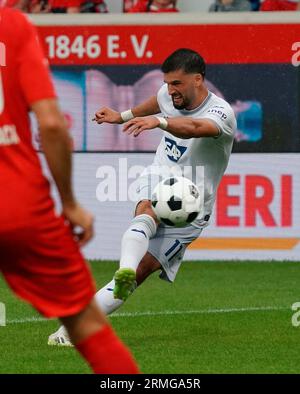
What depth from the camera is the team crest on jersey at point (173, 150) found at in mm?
8578

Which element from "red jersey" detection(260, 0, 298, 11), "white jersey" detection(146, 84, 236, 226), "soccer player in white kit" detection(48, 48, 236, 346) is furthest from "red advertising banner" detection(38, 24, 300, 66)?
"white jersey" detection(146, 84, 236, 226)

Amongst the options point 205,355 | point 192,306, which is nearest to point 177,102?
point 205,355

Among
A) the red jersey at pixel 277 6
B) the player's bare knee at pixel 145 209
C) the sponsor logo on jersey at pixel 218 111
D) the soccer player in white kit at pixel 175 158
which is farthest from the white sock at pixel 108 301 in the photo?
the red jersey at pixel 277 6

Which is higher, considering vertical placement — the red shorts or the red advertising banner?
the red shorts

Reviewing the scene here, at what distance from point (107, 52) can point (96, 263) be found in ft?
8.33

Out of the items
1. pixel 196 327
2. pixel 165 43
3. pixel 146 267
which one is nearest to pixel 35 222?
pixel 146 267

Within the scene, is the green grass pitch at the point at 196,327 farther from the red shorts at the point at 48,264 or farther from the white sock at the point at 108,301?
the red shorts at the point at 48,264

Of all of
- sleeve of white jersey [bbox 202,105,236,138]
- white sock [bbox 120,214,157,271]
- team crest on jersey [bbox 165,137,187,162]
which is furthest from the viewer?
team crest on jersey [bbox 165,137,187,162]

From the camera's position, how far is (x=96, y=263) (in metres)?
13.6

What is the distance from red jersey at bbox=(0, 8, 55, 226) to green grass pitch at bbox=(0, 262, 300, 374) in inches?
103

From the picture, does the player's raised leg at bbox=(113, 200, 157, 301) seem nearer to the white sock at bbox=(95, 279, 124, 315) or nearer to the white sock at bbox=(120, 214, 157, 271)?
the white sock at bbox=(120, 214, 157, 271)

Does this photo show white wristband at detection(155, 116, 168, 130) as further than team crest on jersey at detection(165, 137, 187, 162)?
No

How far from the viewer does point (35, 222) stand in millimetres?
4594

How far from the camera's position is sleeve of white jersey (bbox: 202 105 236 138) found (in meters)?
8.11
